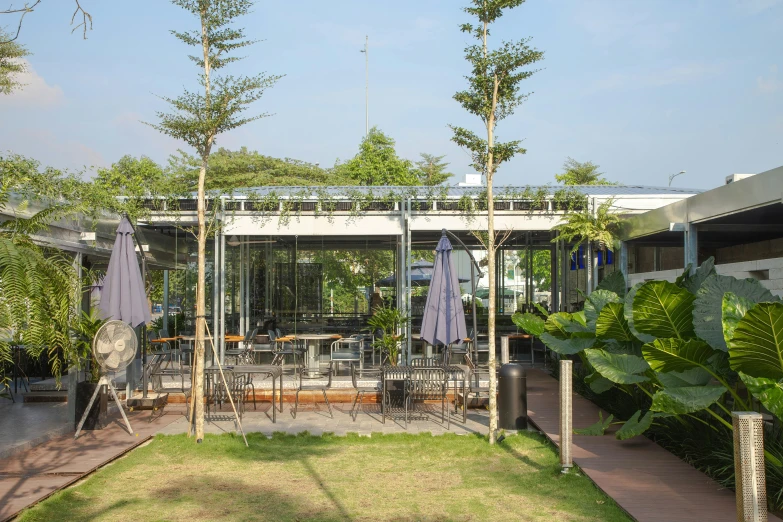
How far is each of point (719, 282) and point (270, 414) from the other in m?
6.12

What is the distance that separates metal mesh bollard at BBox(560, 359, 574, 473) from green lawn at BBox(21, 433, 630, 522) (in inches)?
6.5

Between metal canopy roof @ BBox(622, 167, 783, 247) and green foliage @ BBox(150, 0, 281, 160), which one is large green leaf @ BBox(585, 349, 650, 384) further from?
green foliage @ BBox(150, 0, 281, 160)

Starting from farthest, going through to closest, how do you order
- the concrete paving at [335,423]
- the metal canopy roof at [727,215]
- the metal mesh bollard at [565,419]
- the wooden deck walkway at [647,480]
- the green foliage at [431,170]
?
1. the green foliage at [431,170]
2. the concrete paving at [335,423]
3. the metal canopy roof at [727,215]
4. the metal mesh bollard at [565,419]
5. the wooden deck walkway at [647,480]

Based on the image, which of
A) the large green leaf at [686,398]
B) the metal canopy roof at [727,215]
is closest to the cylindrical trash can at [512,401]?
the large green leaf at [686,398]

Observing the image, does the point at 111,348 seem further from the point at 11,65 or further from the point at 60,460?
the point at 11,65

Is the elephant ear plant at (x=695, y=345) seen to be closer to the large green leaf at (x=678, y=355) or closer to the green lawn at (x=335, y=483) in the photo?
the large green leaf at (x=678, y=355)

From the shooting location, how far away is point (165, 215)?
43.0ft

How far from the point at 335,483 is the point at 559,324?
4161 millimetres

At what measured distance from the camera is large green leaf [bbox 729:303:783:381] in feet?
17.5

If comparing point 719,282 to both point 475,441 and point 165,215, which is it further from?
point 165,215

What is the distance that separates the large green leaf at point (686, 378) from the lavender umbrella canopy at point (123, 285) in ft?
22.2

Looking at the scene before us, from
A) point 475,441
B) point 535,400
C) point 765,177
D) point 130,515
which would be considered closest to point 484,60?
point 765,177

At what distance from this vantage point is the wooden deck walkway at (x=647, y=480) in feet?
18.0

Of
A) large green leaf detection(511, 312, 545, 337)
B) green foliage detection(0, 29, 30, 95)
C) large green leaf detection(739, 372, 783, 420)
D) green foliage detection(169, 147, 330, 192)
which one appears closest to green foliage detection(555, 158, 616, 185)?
green foliage detection(169, 147, 330, 192)
